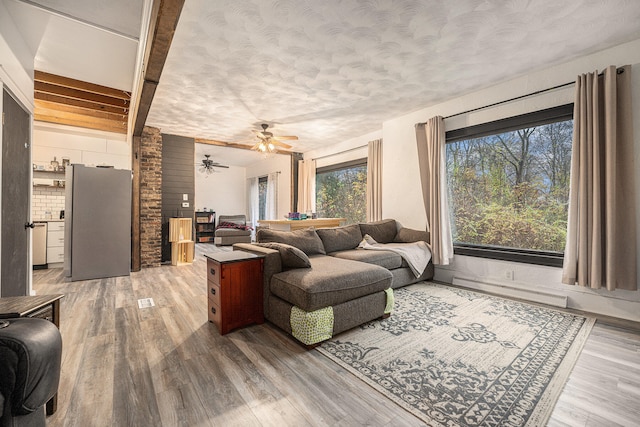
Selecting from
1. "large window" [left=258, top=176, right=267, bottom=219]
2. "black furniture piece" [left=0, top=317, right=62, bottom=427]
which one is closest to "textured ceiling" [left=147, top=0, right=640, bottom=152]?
"black furniture piece" [left=0, top=317, right=62, bottom=427]

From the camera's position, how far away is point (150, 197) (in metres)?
5.18

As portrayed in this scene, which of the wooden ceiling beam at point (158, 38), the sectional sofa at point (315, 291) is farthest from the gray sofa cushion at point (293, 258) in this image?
the wooden ceiling beam at point (158, 38)

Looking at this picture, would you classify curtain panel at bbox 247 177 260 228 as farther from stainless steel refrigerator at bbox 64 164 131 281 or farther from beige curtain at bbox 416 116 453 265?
beige curtain at bbox 416 116 453 265

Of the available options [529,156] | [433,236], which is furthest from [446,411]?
[529,156]

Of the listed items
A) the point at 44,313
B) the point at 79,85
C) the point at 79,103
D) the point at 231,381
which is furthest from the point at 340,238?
the point at 79,103

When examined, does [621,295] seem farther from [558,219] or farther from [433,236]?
[433,236]

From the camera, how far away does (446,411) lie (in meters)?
1.49

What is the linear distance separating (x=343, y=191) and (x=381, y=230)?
217 centimetres

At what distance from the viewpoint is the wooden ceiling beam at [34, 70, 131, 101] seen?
3868mm

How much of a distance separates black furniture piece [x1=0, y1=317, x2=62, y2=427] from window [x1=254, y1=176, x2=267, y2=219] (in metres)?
8.70

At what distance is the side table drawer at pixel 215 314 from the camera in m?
2.41

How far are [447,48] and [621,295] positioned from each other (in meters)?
3.00

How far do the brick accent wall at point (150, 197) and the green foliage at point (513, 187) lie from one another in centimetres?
519

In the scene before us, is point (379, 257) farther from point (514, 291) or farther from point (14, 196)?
point (14, 196)
